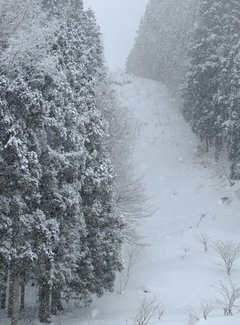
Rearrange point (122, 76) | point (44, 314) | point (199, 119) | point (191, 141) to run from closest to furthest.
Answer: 1. point (44, 314)
2. point (199, 119)
3. point (191, 141)
4. point (122, 76)

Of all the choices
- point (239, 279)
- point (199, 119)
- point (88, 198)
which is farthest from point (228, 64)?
point (88, 198)

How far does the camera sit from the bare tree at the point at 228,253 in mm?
22188

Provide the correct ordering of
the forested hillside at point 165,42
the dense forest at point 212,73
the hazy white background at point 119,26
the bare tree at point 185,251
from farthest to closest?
the hazy white background at point 119,26 → the forested hillside at point 165,42 → the dense forest at point 212,73 → the bare tree at point 185,251

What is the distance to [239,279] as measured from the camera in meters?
21.5

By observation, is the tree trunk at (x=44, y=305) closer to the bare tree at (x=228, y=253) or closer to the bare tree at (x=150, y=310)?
the bare tree at (x=150, y=310)

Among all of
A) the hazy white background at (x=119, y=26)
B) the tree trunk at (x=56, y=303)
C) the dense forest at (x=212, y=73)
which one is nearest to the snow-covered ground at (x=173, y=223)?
the tree trunk at (x=56, y=303)

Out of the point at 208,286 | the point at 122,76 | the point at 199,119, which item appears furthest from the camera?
the point at 122,76

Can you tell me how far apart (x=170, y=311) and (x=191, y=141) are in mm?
23790

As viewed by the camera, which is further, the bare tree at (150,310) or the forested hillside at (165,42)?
the forested hillside at (165,42)

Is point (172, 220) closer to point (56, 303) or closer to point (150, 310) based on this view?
point (56, 303)

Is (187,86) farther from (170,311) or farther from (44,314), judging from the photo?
(44,314)

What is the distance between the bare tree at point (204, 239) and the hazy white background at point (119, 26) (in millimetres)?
67356

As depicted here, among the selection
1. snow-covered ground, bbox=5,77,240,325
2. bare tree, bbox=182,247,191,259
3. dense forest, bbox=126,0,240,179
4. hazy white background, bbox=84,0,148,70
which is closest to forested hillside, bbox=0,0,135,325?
snow-covered ground, bbox=5,77,240,325

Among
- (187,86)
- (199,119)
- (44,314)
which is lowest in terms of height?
(44,314)
